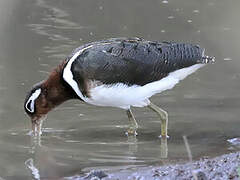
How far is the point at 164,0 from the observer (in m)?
14.8

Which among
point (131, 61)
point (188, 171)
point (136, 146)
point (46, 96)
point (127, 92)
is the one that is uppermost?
point (131, 61)

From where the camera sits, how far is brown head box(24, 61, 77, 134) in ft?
29.0

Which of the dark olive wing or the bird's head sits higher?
the dark olive wing

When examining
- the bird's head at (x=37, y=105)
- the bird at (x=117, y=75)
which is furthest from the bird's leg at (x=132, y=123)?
the bird's head at (x=37, y=105)

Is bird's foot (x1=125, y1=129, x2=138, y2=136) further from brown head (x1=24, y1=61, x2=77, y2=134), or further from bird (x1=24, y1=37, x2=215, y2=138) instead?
brown head (x1=24, y1=61, x2=77, y2=134)

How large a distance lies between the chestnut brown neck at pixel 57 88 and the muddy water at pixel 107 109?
1.63 feet

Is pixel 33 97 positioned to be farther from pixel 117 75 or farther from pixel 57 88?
pixel 117 75

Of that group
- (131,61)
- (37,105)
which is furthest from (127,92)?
(37,105)

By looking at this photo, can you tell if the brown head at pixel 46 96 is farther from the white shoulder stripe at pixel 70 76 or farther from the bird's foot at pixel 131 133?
the bird's foot at pixel 131 133

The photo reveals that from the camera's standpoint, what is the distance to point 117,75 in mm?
8633

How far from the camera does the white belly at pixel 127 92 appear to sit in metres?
8.53

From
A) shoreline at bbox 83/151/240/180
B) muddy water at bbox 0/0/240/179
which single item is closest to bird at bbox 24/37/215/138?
muddy water at bbox 0/0/240/179

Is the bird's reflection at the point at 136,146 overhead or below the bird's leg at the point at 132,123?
below

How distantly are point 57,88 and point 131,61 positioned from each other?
942 millimetres
